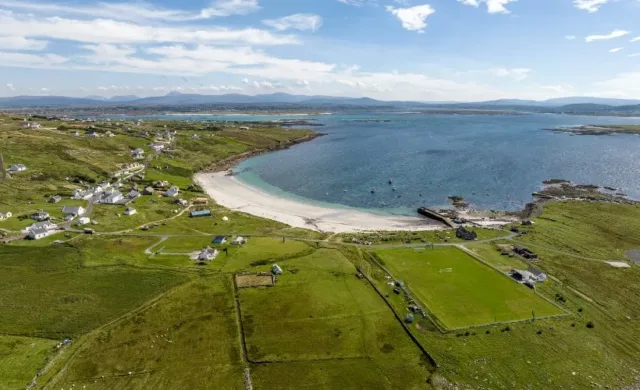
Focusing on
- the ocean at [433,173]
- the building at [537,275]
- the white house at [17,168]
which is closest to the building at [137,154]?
the ocean at [433,173]

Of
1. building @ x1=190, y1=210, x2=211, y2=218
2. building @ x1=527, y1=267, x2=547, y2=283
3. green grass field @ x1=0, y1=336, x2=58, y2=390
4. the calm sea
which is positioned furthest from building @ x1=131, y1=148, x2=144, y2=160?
building @ x1=527, y1=267, x2=547, y2=283

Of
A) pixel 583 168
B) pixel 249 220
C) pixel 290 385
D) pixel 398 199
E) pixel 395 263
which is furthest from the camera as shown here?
pixel 583 168

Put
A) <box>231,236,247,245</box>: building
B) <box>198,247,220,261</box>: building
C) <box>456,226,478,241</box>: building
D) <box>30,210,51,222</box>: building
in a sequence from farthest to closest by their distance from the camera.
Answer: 1. <box>30,210,51,222</box>: building
2. <box>456,226,478,241</box>: building
3. <box>231,236,247,245</box>: building
4. <box>198,247,220,261</box>: building

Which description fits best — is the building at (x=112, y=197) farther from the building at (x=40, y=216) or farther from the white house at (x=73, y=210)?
the building at (x=40, y=216)

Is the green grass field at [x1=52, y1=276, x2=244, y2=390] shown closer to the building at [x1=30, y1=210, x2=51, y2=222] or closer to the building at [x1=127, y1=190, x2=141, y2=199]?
the building at [x1=30, y1=210, x2=51, y2=222]

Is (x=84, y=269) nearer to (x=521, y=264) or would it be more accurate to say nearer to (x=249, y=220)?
(x=249, y=220)

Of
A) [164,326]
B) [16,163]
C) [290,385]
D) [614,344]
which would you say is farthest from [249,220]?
[16,163]
